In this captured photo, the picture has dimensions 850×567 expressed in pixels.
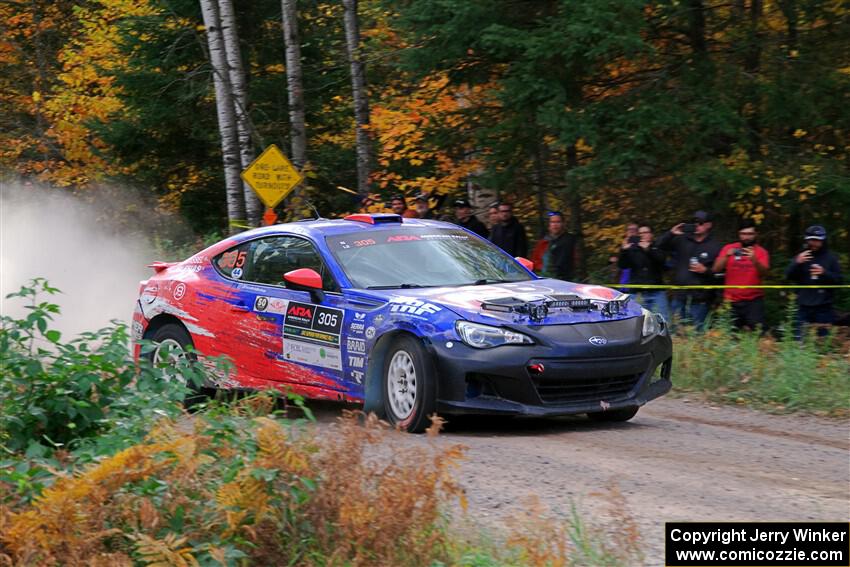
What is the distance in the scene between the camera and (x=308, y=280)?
30.2 ft

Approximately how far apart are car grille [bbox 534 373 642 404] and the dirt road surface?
0.28 metres

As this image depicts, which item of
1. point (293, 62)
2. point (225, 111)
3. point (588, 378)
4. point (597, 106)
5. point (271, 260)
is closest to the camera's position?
point (588, 378)

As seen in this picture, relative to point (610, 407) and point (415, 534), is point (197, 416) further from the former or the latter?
point (610, 407)

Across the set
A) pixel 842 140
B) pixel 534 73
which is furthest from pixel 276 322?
pixel 842 140

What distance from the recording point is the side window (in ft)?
31.9

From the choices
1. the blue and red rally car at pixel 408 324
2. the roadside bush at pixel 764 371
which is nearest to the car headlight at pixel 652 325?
the blue and red rally car at pixel 408 324

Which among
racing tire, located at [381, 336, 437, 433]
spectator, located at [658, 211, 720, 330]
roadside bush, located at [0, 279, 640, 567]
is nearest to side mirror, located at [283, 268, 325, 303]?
racing tire, located at [381, 336, 437, 433]

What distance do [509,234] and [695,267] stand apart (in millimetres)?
2734

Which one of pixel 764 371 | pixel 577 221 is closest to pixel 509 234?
pixel 577 221

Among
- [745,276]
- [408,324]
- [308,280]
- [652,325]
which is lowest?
[745,276]

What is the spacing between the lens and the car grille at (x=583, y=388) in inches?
333

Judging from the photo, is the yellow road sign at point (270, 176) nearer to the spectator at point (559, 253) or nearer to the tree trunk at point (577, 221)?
the tree trunk at point (577, 221)

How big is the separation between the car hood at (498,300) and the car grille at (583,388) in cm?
44

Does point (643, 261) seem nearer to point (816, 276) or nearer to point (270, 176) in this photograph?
point (816, 276)
